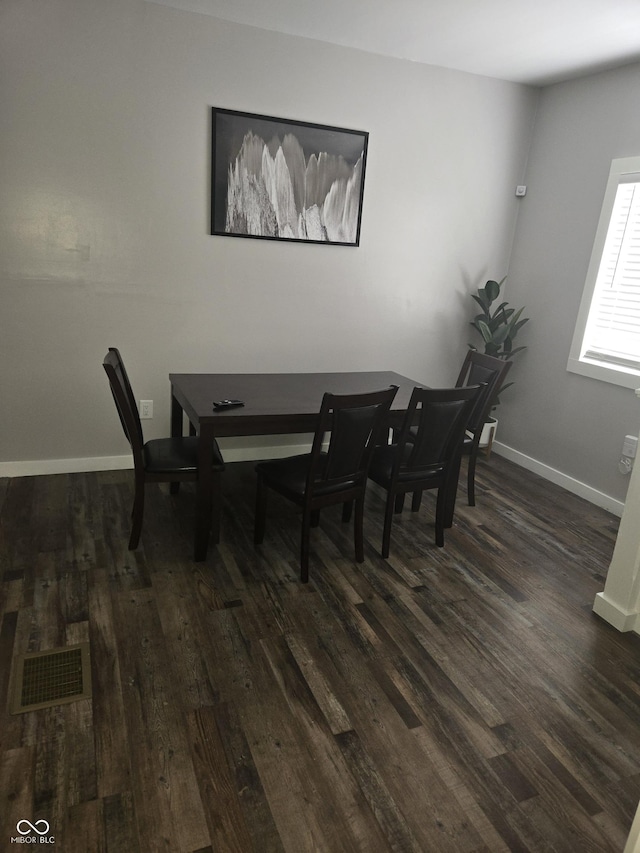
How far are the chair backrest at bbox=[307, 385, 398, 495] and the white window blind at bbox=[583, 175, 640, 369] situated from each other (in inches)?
77.3

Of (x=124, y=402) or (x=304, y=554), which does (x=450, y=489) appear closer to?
(x=304, y=554)

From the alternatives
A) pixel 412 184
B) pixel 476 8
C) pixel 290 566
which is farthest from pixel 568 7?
pixel 290 566

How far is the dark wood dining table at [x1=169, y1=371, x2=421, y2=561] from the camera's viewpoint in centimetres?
261

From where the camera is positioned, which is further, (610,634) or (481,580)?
(481,580)

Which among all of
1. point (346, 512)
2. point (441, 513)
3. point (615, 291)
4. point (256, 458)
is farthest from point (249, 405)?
point (615, 291)

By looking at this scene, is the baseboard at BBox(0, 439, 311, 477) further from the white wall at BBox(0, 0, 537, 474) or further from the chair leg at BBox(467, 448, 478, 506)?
the chair leg at BBox(467, 448, 478, 506)

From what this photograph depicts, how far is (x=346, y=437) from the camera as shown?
101 inches

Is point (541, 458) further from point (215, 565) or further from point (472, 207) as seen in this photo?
point (215, 565)

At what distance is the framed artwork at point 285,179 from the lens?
3.47m

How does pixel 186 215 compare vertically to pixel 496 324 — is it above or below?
above

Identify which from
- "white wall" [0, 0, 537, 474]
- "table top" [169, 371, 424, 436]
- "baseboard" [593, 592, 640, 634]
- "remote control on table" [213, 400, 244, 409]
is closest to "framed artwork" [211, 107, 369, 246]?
"white wall" [0, 0, 537, 474]

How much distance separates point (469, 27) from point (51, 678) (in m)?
3.79

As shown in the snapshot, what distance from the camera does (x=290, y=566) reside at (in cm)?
277

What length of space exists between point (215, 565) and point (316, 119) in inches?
112
